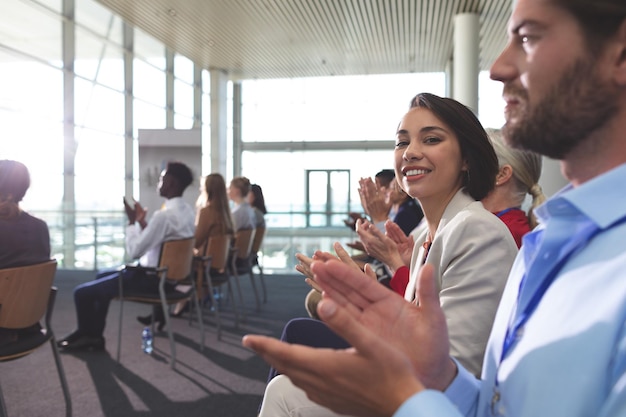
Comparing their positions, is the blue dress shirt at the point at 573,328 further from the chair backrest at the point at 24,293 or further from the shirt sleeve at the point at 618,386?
the chair backrest at the point at 24,293

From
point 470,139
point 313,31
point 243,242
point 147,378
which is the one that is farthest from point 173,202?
point 313,31

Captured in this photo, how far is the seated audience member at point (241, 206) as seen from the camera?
18.6 feet

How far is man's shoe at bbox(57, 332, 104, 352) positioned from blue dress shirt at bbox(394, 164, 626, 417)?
3853mm

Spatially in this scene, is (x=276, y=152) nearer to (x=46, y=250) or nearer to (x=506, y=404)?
(x=46, y=250)

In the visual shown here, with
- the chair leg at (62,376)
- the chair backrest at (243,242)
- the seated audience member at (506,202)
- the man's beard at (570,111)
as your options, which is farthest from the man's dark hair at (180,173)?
the man's beard at (570,111)

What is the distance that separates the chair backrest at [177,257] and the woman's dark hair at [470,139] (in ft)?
7.82

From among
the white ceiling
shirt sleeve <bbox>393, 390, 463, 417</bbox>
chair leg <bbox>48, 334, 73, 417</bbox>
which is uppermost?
the white ceiling

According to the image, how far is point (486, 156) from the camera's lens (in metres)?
1.72

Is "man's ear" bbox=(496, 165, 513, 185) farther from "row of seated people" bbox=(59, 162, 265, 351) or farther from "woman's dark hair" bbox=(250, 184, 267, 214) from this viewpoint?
"woman's dark hair" bbox=(250, 184, 267, 214)

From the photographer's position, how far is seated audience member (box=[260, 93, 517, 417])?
132cm

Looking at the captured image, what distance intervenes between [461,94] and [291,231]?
372 cm

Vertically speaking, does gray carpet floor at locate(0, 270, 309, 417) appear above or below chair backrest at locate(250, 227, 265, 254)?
below

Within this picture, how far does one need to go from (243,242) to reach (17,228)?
2.87m

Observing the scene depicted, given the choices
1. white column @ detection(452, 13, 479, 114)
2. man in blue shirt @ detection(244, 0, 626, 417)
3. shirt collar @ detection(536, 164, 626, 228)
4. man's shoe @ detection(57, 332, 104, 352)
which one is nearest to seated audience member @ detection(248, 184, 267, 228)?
man's shoe @ detection(57, 332, 104, 352)
